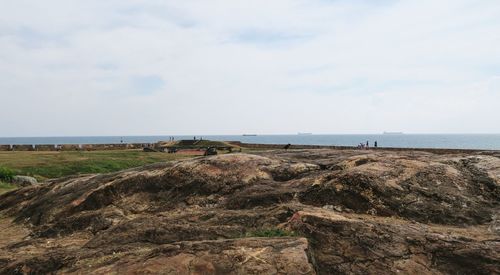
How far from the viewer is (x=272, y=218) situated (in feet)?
31.4

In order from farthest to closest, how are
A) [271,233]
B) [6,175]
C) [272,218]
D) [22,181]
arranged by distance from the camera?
1. [6,175]
2. [22,181]
3. [272,218]
4. [271,233]

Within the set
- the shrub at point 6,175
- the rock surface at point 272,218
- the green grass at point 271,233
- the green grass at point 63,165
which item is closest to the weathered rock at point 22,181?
the shrub at point 6,175

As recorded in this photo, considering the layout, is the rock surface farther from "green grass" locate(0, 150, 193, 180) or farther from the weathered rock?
"green grass" locate(0, 150, 193, 180)

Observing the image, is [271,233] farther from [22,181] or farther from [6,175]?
[6,175]

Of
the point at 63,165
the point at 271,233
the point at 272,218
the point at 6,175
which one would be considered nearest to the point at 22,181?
the point at 6,175

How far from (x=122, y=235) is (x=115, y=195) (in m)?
3.68

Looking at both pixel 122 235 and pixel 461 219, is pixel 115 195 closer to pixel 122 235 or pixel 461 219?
pixel 122 235

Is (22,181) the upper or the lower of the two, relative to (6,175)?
lower

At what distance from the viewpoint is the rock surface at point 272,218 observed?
25.1 ft

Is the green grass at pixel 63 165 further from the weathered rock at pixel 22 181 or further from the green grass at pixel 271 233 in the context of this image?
the green grass at pixel 271 233

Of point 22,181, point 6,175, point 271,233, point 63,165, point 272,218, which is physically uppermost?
point 272,218

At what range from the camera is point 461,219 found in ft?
31.1

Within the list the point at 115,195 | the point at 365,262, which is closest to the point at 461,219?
the point at 365,262

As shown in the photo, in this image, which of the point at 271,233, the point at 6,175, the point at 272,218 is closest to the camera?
the point at 271,233
